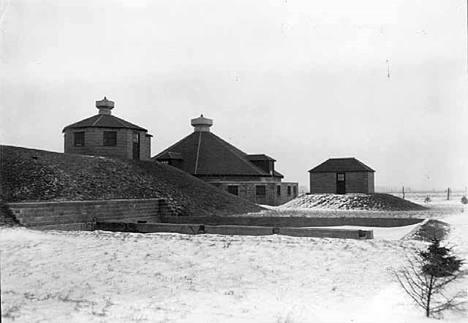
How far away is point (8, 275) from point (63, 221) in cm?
889

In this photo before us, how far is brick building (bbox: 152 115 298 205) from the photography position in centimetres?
4712

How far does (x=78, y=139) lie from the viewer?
37.2 m

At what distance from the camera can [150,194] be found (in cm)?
2827

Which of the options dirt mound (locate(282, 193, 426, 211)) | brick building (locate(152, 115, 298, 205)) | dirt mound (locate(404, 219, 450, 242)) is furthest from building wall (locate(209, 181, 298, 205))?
dirt mound (locate(404, 219, 450, 242))

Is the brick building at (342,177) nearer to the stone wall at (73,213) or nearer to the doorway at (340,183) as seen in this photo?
the doorway at (340,183)

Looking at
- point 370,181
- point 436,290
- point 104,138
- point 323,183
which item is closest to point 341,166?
point 323,183

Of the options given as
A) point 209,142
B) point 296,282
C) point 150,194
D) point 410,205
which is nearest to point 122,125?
point 150,194

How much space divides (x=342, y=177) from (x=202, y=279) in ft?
124

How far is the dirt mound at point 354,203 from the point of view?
40.0m

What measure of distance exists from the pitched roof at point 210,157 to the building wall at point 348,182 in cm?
552

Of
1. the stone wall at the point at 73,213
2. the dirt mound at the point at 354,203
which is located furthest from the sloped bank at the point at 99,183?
the dirt mound at the point at 354,203

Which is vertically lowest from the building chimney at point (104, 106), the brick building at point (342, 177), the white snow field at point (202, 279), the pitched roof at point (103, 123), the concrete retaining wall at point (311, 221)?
the white snow field at point (202, 279)

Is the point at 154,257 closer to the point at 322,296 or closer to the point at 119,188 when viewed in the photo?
the point at 322,296

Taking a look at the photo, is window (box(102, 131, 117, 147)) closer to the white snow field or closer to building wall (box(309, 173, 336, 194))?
building wall (box(309, 173, 336, 194))
